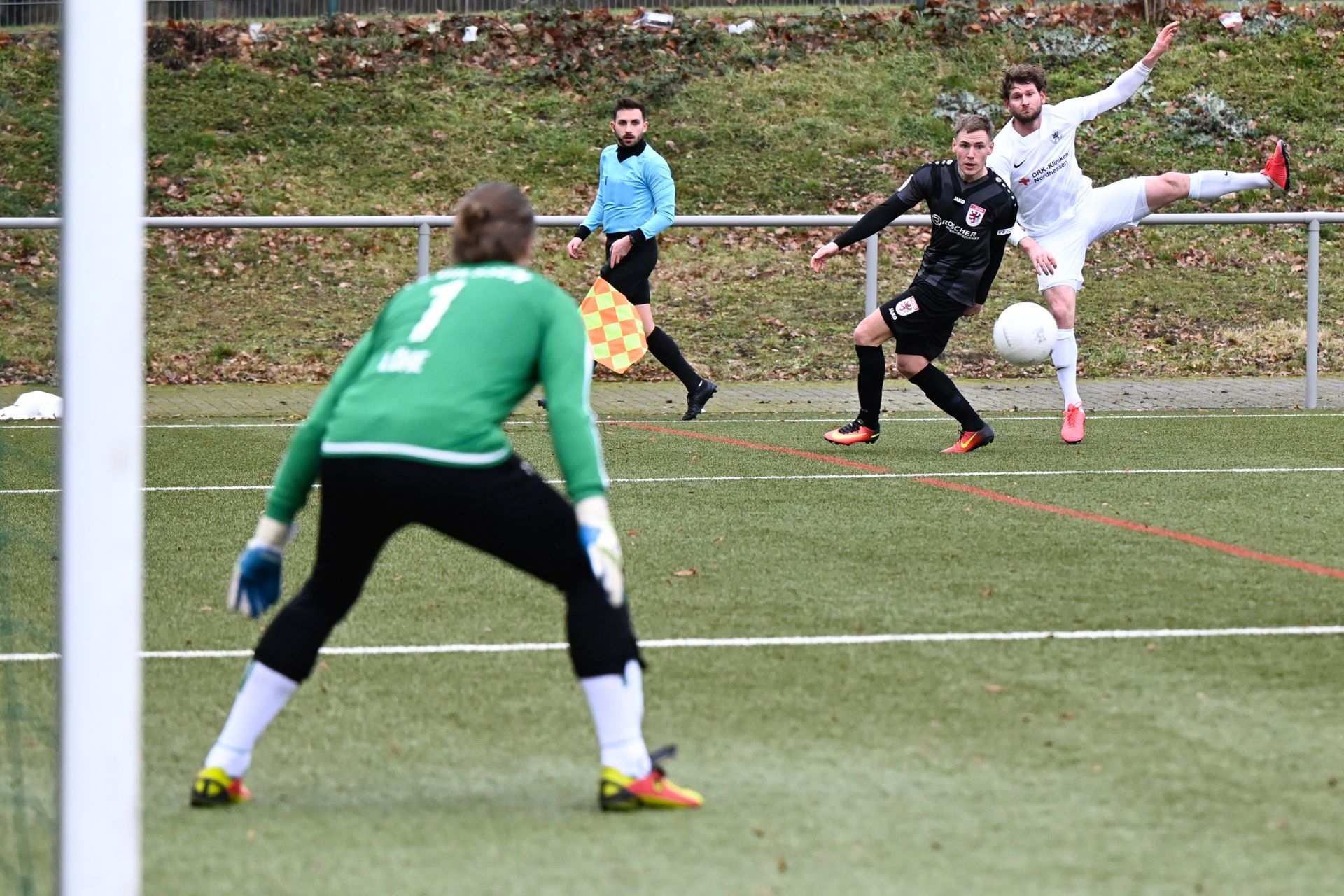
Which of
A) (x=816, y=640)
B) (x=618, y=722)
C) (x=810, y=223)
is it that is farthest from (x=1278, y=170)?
(x=618, y=722)

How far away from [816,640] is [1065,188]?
6214 millimetres

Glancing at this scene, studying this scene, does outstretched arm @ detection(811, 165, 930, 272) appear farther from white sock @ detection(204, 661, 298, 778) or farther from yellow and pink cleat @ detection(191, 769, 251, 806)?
yellow and pink cleat @ detection(191, 769, 251, 806)

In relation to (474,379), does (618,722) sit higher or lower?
lower

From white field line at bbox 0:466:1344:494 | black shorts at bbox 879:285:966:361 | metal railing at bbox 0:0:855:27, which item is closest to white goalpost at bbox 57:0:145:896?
white field line at bbox 0:466:1344:494

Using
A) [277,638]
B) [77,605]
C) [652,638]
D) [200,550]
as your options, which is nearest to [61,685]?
[77,605]

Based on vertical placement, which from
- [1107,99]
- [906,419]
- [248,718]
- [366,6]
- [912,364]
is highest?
[366,6]

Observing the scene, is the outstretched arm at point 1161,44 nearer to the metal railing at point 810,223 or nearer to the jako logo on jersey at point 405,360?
the metal railing at point 810,223

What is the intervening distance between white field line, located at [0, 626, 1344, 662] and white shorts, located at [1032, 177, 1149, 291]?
228 inches

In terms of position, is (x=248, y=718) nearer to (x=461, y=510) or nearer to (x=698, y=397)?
(x=461, y=510)

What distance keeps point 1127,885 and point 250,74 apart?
71.7ft

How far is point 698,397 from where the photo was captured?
1304 cm

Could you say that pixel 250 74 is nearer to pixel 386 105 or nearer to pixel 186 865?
pixel 386 105

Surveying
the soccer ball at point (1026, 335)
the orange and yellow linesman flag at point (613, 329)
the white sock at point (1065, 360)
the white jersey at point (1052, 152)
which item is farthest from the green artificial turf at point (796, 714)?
the orange and yellow linesman flag at point (613, 329)

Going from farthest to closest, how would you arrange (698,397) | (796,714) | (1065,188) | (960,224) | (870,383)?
(698,397) → (1065,188) → (870,383) → (960,224) → (796,714)
